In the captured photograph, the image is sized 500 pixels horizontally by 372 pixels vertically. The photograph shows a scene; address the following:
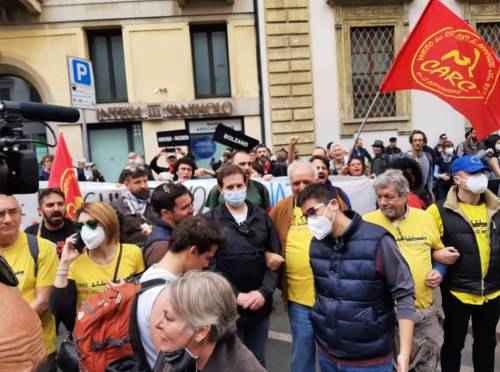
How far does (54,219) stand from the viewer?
344cm

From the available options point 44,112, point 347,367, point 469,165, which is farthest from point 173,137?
point 44,112

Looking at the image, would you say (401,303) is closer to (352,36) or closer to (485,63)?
(485,63)

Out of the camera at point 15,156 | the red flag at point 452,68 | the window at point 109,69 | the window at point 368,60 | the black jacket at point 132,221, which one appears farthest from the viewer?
the window at point 109,69

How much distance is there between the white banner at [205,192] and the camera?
17.2ft

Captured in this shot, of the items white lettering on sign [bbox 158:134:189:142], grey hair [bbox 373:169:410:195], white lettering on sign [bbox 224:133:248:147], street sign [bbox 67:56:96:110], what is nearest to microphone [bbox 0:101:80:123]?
grey hair [bbox 373:169:410:195]

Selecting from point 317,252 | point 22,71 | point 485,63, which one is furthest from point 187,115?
point 317,252

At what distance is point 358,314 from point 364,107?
35.9 ft

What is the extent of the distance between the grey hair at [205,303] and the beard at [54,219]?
89.3 inches

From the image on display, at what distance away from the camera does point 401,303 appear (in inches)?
85.4

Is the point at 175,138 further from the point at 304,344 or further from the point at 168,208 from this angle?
the point at 304,344

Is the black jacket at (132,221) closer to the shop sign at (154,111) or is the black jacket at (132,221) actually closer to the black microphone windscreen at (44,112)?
the black microphone windscreen at (44,112)

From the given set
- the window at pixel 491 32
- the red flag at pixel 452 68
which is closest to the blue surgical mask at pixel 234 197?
the red flag at pixel 452 68

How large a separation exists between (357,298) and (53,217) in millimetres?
2399

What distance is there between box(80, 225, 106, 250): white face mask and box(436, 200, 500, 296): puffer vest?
218cm
